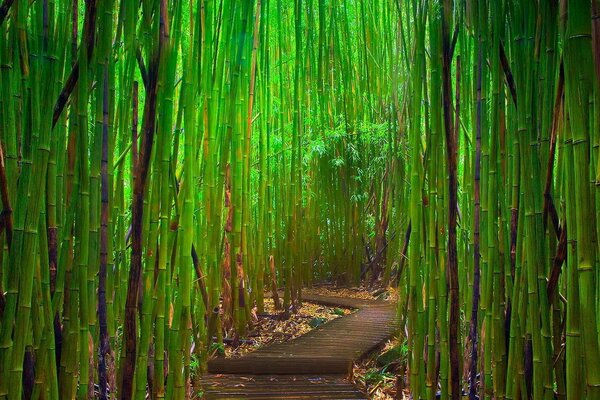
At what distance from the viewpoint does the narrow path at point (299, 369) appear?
6.37 feet

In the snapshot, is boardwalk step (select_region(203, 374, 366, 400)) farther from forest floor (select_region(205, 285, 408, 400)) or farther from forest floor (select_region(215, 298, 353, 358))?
forest floor (select_region(215, 298, 353, 358))

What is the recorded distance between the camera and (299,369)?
2195 mm

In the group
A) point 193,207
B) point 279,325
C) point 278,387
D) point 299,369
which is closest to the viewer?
point 193,207

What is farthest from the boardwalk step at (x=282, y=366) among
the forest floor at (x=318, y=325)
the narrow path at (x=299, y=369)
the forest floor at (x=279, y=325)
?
the forest floor at (x=279, y=325)

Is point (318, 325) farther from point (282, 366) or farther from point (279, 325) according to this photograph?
point (282, 366)

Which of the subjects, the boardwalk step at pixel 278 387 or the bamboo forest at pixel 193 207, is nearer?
the bamboo forest at pixel 193 207

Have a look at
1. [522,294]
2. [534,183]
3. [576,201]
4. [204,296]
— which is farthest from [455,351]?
[204,296]

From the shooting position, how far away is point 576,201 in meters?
0.89

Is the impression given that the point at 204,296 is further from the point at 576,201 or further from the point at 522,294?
the point at 576,201

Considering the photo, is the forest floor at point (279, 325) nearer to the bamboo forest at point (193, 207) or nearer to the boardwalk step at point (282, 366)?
the boardwalk step at point (282, 366)

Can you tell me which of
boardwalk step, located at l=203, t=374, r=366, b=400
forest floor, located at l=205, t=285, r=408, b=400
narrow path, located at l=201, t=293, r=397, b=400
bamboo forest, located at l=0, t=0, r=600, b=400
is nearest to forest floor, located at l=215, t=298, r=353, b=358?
forest floor, located at l=205, t=285, r=408, b=400

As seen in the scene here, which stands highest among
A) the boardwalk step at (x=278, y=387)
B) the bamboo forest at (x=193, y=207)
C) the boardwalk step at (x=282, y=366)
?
the bamboo forest at (x=193, y=207)

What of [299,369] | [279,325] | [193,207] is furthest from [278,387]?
[279,325]

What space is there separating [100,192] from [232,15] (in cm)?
123
